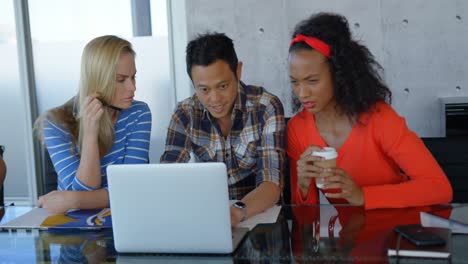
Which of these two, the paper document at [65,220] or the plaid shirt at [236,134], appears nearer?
the paper document at [65,220]

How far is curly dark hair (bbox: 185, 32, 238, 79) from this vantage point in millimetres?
2045

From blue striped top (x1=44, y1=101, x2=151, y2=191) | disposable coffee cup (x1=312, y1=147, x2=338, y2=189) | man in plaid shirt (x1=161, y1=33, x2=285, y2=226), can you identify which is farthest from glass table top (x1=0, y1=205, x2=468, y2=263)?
blue striped top (x1=44, y1=101, x2=151, y2=191)

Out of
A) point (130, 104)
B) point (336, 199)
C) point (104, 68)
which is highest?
point (104, 68)

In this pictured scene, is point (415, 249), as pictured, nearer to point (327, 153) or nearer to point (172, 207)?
point (327, 153)

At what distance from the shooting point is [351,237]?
1.43m

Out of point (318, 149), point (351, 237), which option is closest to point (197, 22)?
point (318, 149)

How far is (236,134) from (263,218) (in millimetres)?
577

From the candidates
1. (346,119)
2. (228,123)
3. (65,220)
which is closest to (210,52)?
(228,123)

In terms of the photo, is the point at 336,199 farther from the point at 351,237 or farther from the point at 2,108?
the point at 2,108

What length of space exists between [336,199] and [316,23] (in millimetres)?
634

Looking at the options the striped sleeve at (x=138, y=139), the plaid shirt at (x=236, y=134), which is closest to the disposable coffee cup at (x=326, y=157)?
the plaid shirt at (x=236, y=134)

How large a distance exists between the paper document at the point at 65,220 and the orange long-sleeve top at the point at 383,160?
2.29ft

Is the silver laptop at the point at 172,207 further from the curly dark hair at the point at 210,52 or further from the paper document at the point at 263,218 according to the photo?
the curly dark hair at the point at 210,52

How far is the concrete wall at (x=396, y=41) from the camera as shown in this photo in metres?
3.79
